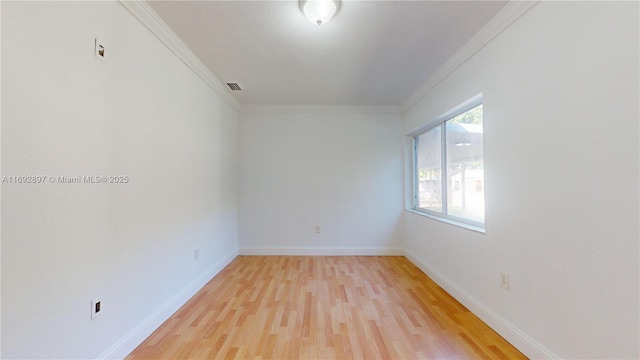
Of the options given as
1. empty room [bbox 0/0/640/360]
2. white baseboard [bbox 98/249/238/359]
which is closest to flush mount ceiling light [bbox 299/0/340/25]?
empty room [bbox 0/0/640/360]

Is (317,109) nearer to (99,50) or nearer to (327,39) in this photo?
(327,39)

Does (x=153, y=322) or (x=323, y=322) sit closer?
(x=153, y=322)

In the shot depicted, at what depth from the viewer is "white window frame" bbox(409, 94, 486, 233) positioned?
2.28 metres

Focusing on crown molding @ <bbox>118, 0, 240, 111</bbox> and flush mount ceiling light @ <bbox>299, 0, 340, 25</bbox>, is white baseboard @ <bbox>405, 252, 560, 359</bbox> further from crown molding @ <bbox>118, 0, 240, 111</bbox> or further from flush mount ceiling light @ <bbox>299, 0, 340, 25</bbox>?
crown molding @ <bbox>118, 0, 240, 111</bbox>

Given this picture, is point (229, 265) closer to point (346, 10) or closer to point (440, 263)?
point (440, 263)

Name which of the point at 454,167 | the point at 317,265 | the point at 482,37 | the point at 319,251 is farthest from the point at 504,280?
the point at 319,251

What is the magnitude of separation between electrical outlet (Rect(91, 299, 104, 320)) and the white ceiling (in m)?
1.98

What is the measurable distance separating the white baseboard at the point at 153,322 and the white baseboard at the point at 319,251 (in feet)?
→ 3.27

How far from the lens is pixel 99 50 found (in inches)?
55.9

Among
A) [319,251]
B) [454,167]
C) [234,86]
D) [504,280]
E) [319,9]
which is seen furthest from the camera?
[319,251]

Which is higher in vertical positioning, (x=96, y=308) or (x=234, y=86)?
(x=234, y=86)

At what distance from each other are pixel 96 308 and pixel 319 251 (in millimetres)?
2851

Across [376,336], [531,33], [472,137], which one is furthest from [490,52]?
[376,336]

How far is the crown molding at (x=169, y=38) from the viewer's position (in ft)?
5.42
